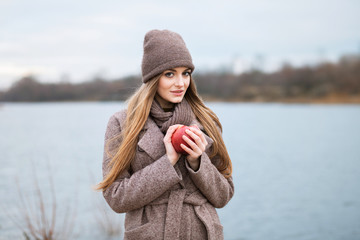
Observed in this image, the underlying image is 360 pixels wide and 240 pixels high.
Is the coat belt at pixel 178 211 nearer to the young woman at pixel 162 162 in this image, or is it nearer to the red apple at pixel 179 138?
the young woman at pixel 162 162

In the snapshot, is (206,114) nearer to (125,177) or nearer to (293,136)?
(125,177)

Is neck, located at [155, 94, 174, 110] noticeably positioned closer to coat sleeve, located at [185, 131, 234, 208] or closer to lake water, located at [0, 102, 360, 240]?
coat sleeve, located at [185, 131, 234, 208]

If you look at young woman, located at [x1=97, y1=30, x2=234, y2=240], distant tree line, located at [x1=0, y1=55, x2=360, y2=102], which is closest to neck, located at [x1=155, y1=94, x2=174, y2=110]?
young woman, located at [x1=97, y1=30, x2=234, y2=240]

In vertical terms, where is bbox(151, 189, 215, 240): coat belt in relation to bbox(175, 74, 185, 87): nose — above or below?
below

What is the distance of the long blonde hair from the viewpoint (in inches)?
102

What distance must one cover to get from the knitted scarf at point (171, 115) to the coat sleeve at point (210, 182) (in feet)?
1.02

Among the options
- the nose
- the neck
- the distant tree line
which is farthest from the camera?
the distant tree line

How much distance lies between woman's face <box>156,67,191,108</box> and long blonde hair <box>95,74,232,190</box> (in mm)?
51

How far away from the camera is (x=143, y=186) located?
246 cm

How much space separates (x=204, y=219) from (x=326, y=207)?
12235 millimetres

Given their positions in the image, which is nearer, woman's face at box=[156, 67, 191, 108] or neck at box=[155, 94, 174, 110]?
woman's face at box=[156, 67, 191, 108]

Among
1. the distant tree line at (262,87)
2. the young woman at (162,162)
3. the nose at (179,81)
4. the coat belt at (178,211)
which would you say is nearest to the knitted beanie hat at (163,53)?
the young woman at (162,162)

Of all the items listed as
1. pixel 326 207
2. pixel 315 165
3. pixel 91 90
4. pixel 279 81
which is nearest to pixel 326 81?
pixel 279 81

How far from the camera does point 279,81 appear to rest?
87.5 metres
